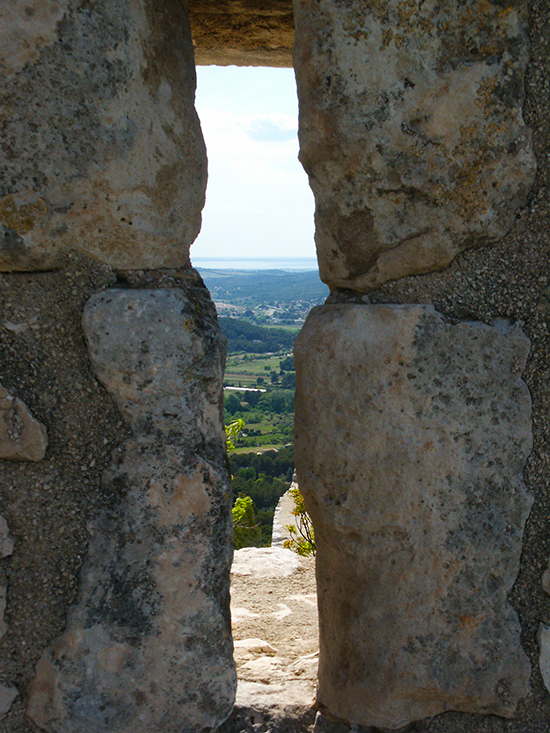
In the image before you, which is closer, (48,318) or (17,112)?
(17,112)

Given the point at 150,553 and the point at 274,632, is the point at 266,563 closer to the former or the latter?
the point at 274,632

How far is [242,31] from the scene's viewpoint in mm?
2182

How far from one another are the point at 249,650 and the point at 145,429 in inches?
51.9

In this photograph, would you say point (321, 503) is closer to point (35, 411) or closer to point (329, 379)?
point (329, 379)

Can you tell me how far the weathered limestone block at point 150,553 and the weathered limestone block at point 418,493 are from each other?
0.31m

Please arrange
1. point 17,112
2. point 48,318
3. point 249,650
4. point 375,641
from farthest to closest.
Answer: point 249,650
point 375,641
point 48,318
point 17,112

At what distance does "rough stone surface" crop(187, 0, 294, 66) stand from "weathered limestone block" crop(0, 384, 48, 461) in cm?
136

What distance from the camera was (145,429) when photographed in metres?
1.55

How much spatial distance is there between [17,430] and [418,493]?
105 centimetres

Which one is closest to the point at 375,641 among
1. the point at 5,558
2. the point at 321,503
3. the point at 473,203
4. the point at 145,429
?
the point at 321,503

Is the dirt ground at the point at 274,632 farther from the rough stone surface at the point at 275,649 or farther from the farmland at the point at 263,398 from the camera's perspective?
the farmland at the point at 263,398

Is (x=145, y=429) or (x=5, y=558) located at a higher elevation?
(x=145, y=429)

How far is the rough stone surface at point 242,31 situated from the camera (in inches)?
77.7

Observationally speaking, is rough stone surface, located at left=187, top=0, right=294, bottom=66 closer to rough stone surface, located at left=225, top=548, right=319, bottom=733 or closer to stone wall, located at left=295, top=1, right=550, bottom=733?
stone wall, located at left=295, top=1, right=550, bottom=733
